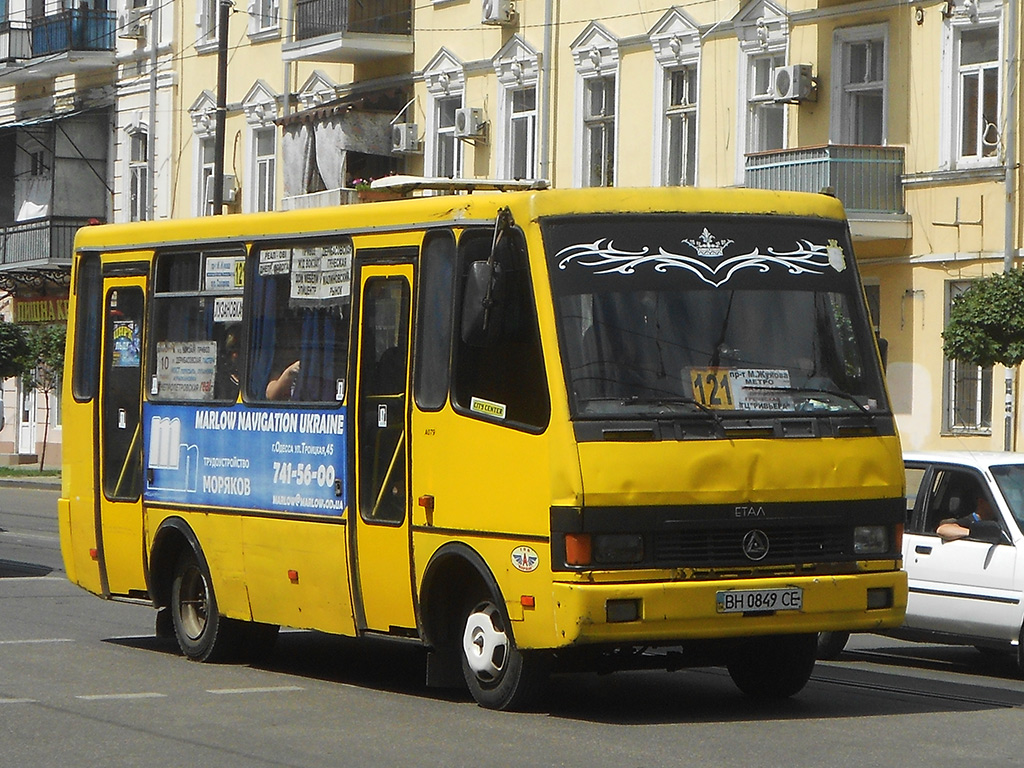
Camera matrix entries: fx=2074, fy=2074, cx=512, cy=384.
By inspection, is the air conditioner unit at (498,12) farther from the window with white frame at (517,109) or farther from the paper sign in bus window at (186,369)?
the paper sign in bus window at (186,369)

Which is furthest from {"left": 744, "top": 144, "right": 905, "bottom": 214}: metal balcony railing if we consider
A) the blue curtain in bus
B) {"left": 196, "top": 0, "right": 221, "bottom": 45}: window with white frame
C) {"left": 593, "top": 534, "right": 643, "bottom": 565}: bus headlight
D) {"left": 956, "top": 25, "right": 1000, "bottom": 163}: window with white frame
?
{"left": 196, "top": 0, "right": 221, "bottom": 45}: window with white frame

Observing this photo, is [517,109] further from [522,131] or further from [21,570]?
[21,570]

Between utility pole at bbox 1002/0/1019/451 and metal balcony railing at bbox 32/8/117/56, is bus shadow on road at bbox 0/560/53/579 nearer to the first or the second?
utility pole at bbox 1002/0/1019/451

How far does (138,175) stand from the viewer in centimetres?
4609

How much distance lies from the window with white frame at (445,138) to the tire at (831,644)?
23506 mm

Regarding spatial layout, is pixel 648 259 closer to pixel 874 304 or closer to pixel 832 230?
pixel 832 230

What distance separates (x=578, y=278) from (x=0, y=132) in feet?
138

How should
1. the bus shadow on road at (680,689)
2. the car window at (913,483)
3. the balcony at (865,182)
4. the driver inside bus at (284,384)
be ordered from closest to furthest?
the bus shadow on road at (680,689) → the driver inside bus at (284,384) → the car window at (913,483) → the balcony at (865,182)

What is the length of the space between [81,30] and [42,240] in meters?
4.78

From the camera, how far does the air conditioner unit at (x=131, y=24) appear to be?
4503 centimetres

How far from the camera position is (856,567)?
10.5 metres

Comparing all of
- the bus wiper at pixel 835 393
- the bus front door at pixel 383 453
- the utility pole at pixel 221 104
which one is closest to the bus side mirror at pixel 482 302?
the bus front door at pixel 383 453

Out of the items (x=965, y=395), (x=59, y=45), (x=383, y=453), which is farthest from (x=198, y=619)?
(x=59, y=45)

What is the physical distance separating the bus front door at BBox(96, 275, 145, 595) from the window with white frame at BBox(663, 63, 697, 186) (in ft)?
59.3
